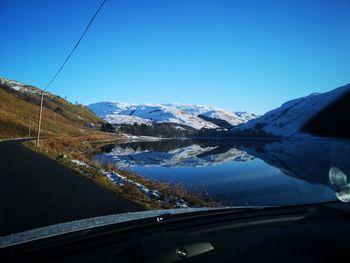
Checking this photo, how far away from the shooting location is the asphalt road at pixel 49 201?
879 centimetres

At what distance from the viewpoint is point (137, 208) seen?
10.6m

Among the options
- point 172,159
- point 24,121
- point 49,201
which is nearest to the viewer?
point 49,201

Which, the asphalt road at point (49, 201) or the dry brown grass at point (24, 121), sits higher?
the dry brown grass at point (24, 121)

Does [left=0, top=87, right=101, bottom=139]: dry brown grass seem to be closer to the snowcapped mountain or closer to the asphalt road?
the snowcapped mountain

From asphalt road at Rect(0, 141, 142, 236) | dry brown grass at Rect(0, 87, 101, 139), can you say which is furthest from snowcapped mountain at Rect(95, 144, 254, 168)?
dry brown grass at Rect(0, 87, 101, 139)

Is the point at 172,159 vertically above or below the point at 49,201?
above

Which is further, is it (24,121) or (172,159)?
(24,121)

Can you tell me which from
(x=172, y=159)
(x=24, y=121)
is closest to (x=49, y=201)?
(x=172, y=159)

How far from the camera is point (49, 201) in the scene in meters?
11.1

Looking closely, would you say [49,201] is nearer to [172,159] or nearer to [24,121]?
[172,159]

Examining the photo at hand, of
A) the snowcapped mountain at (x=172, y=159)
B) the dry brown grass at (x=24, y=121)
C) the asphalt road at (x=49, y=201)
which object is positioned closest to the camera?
the asphalt road at (x=49, y=201)

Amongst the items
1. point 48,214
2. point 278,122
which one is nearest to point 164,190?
point 48,214

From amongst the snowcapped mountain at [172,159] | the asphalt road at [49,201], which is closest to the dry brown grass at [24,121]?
the snowcapped mountain at [172,159]

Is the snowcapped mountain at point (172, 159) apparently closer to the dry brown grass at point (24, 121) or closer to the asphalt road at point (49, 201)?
the asphalt road at point (49, 201)
